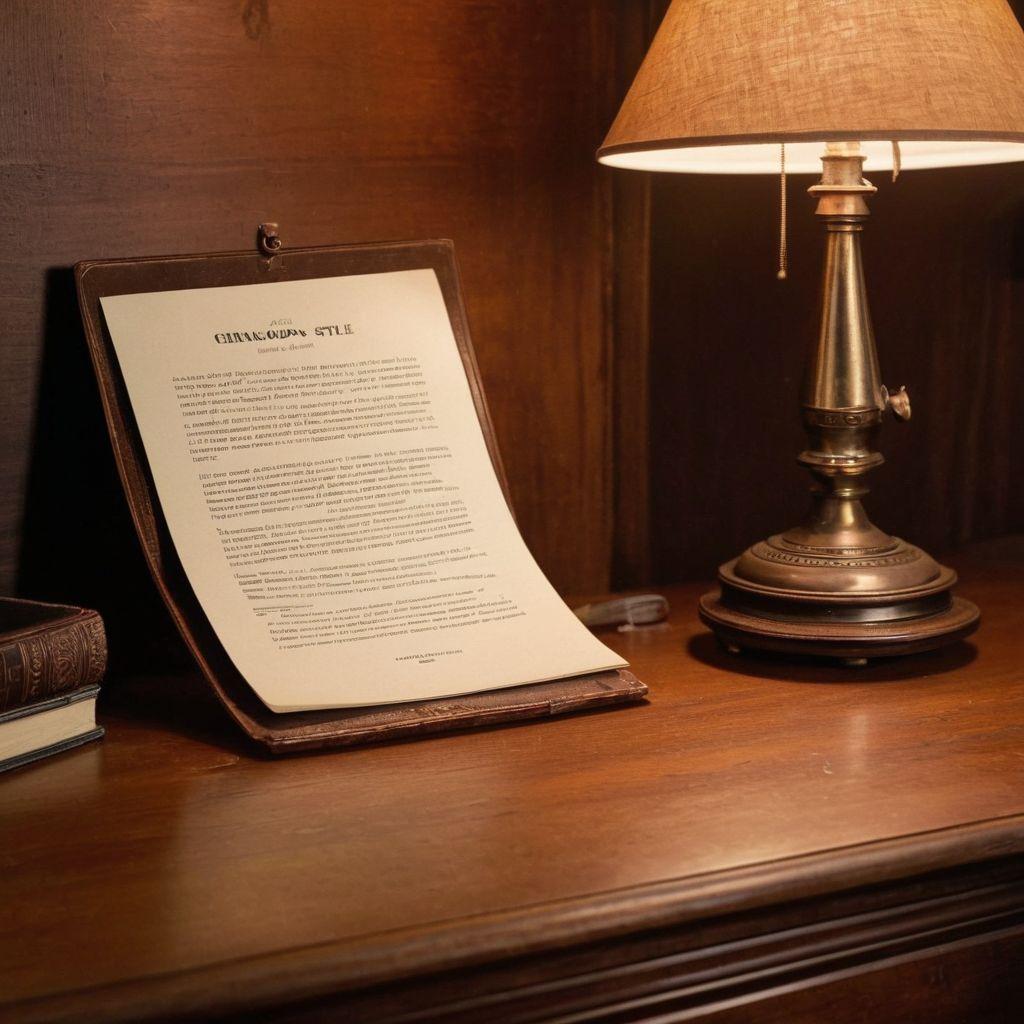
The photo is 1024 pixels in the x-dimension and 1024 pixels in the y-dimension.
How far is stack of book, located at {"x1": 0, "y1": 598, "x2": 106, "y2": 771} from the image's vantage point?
0.86m

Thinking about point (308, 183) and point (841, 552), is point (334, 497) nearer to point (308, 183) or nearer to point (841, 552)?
point (308, 183)

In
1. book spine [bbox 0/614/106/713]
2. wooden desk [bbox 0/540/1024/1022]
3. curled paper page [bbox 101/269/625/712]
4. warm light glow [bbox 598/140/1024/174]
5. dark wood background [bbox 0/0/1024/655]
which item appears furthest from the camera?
warm light glow [bbox 598/140/1024/174]

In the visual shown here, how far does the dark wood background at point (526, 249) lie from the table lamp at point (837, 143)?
84 millimetres

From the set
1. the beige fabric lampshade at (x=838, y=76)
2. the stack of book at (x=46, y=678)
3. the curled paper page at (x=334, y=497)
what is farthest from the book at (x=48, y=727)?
the beige fabric lampshade at (x=838, y=76)

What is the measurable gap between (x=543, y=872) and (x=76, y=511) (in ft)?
1.88

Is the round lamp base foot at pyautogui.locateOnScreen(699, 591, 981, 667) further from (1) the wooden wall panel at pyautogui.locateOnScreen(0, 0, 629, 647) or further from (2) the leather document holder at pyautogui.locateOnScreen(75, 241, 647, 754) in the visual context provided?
(1) the wooden wall panel at pyautogui.locateOnScreen(0, 0, 629, 647)

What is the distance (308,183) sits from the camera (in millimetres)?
1171

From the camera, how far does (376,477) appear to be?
1.07 metres

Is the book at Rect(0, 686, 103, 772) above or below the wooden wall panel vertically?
below

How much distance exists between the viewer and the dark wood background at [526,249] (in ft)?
3.51

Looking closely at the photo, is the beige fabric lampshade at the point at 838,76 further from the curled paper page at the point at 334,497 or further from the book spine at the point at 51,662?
the book spine at the point at 51,662

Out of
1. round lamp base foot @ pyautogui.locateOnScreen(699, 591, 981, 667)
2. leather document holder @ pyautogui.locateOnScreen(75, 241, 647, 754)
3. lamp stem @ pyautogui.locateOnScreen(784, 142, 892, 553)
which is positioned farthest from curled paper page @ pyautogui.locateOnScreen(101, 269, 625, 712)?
lamp stem @ pyautogui.locateOnScreen(784, 142, 892, 553)

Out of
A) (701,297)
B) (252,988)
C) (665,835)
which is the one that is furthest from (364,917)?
(701,297)

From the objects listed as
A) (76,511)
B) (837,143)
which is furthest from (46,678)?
(837,143)
